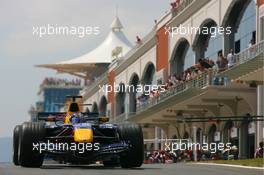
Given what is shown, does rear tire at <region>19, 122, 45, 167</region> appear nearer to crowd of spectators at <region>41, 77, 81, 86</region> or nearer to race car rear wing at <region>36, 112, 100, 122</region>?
race car rear wing at <region>36, 112, 100, 122</region>

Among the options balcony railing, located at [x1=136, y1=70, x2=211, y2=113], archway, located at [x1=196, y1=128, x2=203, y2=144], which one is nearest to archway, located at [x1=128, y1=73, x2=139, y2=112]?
balcony railing, located at [x1=136, y1=70, x2=211, y2=113]

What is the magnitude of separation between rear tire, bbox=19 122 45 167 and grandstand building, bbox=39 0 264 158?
11.3m

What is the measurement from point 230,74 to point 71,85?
414 ft

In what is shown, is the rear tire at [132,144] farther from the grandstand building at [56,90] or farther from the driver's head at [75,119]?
the grandstand building at [56,90]

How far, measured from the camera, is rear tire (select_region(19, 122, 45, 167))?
20844 millimetres

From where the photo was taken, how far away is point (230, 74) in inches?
1420

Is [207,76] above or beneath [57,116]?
above

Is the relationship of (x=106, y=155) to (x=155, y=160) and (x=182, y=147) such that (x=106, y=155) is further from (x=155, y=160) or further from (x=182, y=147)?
(x=182, y=147)

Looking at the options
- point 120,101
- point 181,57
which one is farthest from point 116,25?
point 181,57

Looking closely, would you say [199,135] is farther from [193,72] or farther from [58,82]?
[58,82]

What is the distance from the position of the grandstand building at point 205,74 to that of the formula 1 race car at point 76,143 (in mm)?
9647

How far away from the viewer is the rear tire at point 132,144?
2155cm

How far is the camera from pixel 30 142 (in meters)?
20.9

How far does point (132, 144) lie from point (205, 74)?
62.0 ft
